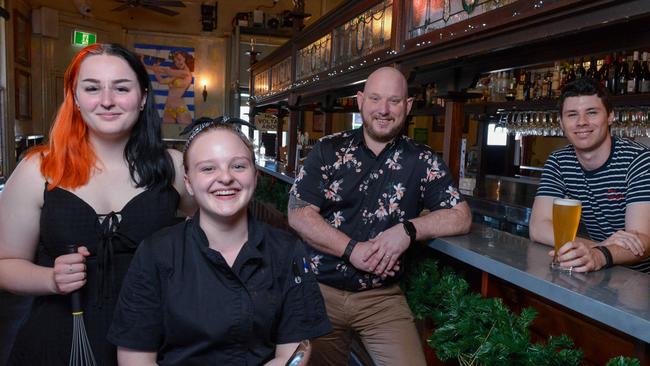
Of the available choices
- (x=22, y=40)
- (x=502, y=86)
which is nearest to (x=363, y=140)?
(x=502, y=86)

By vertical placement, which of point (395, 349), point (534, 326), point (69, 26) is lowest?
point (395, 349)

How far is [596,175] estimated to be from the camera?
84.7 inches

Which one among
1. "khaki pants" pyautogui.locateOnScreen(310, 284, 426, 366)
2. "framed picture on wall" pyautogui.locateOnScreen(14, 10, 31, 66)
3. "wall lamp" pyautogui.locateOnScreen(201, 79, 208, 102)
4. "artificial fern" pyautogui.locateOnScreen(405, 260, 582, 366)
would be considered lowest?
"khaki pants" pyautogui.locateOnScreen(310, 284, 426, 366)

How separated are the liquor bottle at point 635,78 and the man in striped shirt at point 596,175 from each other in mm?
3002

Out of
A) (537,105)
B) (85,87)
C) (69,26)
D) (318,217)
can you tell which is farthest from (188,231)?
(69,26)

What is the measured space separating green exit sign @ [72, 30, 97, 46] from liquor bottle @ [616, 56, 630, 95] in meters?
10.4

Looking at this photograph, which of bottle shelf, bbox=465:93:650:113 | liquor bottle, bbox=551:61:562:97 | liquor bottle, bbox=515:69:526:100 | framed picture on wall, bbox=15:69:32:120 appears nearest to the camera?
bottle shelf, bbox=465:93:650:113

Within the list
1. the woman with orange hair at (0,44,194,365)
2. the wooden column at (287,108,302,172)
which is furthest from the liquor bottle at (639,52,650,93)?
the woman with orange hair at (0,44,194,365)

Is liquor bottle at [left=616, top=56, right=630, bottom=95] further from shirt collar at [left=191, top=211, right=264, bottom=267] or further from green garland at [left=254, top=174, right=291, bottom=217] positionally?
shirt collar at [left=191, top=211, right=264, bottom=267]

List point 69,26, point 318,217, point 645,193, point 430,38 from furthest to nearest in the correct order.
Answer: point 69,26, point 430,38, point 318,217, point 645,193

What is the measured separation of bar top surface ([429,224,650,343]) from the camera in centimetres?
138

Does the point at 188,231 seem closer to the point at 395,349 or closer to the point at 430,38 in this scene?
the point at 395,349

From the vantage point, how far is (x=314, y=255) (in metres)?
2.38

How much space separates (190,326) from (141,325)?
0.13 metres
